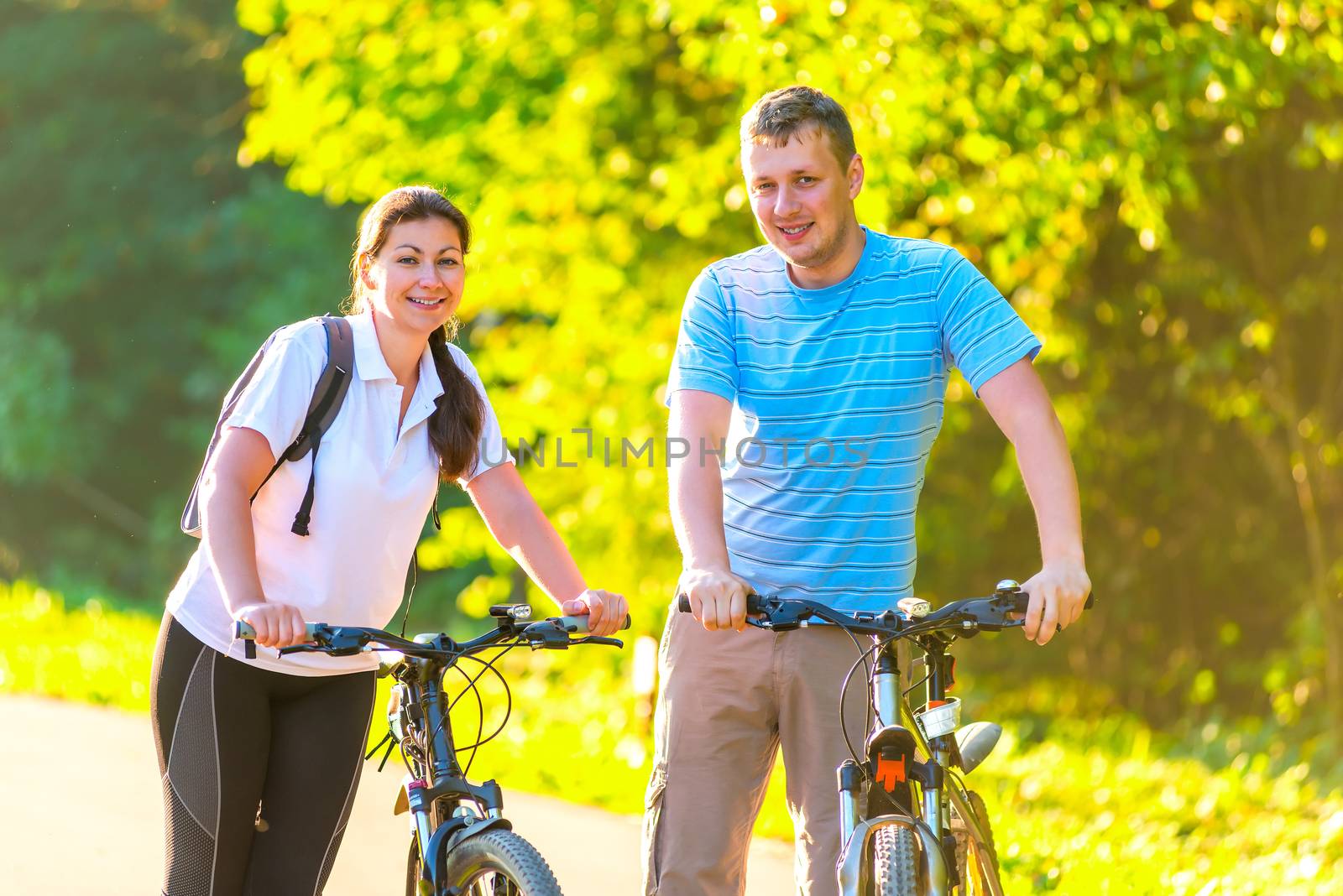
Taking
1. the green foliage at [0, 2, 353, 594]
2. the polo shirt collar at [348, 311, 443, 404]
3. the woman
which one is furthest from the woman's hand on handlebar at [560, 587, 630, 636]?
the green foliage at [0, 2, 353, 594]

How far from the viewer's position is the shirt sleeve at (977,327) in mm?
2984

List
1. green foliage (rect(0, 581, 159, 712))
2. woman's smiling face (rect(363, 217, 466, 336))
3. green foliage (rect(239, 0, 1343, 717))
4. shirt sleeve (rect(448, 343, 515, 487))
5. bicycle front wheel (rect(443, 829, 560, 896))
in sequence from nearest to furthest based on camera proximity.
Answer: bicycle front wheel (rect(443, 829, 560, 896)) → woman's smiling face (rect(363, 217, 466, 336)) → shirt sleeve (rect(448, 343, 515, 487)) → green foliage (rect(239, 0, 1343, 717)) → green foliage (rect(0, 581, 159, 712))

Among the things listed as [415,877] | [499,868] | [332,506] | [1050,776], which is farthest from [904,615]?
[1050,776]

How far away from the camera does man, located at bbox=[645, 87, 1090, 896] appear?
3018mm

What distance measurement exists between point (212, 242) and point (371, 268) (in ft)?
58.9

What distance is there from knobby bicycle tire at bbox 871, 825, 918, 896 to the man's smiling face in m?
1.08

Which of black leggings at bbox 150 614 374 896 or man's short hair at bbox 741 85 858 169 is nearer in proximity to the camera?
man's short hair at bbox 741 85 858 169

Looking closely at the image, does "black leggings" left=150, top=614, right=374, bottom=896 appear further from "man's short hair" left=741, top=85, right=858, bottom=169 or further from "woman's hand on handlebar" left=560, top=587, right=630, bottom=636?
"man's short hair" left=741, top=85, right=858, bottom=169

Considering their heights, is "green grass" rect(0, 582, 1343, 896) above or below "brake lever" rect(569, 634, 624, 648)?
above

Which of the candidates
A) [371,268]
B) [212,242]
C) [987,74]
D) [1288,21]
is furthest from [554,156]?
[212,242]

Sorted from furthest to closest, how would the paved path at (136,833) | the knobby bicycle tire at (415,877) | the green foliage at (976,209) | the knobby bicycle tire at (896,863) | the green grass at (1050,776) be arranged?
the green foliage at (976,209), the green grass at (1050,776), the paved path at (136,833), the knobby bicycle tire at (415,877), the knobby bicycle tire at (896,863)

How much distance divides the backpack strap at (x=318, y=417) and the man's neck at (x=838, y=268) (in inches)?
36.2

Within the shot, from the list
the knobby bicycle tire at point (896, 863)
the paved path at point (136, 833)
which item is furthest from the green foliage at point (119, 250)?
the knobby bicycle tire at point (896, 863)

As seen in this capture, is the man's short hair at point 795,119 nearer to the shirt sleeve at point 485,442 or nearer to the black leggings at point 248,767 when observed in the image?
the shirt sleeve at point 485,442
